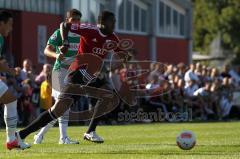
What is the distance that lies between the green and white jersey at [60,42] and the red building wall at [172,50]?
2772cm

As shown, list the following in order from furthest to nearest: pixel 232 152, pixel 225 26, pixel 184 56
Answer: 1. pixel 225 26
2. pixel 184 56
3. pixel 232 152

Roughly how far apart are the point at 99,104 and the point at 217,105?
51.9 feet

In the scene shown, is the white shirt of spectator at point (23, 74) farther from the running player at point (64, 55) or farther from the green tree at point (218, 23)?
the green tree at point (218, 23)

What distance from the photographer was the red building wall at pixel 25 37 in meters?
30.3

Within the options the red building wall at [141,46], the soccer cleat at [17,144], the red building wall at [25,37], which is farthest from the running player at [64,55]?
the red building wall at [141,46]

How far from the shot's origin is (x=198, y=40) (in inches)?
2970

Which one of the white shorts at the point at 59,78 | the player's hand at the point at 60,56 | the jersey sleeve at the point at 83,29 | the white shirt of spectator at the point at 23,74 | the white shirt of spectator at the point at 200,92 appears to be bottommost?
the white shirt of spectator at the point at 200,92

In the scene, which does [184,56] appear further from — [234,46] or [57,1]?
[234,46]

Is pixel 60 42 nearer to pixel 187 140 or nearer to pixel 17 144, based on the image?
pixel 17 144

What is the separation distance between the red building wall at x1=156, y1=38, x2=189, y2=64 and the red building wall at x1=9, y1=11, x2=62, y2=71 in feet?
39.2

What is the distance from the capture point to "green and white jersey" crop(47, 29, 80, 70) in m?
13.6

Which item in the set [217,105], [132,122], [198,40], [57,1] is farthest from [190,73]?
[198,40]

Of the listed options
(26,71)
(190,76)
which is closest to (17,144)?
(26,71)

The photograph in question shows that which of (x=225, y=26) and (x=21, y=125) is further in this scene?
(x=225, y=26)
